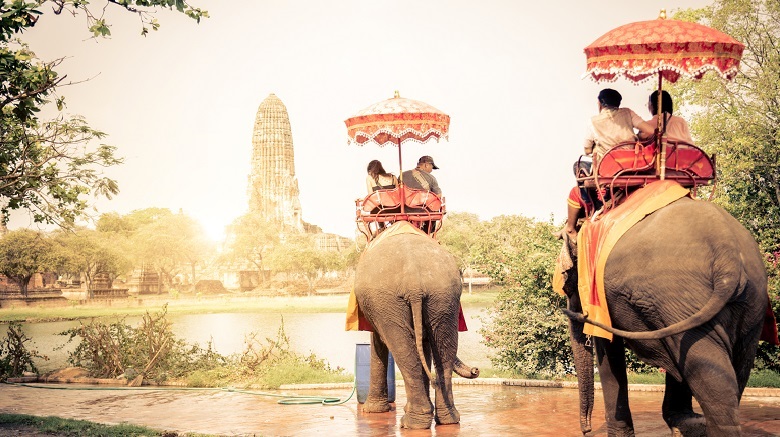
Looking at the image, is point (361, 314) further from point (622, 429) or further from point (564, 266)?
point (622, 429)

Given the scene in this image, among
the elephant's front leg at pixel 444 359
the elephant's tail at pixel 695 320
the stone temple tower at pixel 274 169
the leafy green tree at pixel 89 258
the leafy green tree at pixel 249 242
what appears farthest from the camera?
the stone temple tower at pixel 274 169

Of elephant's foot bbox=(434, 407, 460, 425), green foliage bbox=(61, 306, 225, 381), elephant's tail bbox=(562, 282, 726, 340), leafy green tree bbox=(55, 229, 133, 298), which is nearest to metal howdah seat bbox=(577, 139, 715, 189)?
elephant's tail bbox=(562, 282, 726, 340)

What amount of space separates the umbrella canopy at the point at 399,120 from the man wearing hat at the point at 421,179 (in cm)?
37

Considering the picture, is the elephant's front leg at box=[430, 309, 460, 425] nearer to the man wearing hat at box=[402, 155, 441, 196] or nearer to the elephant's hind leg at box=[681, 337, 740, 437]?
the man wearing hat at box=[402, 155, 441, 196]

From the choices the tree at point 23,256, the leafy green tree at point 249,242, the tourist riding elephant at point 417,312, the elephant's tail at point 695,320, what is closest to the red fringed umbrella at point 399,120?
the tourist riding elephant at point 417,312

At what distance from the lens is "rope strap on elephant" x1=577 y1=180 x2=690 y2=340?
6.54 metres

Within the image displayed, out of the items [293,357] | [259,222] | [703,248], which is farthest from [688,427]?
[259,222]

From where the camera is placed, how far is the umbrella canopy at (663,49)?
23.0 feet

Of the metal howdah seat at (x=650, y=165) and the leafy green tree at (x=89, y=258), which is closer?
the metal howdah seat at (x=650, y=165)

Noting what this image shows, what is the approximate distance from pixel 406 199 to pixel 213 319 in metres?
40.8

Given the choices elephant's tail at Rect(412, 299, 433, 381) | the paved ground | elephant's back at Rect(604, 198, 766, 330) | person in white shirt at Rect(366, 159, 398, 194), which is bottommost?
the paved ground

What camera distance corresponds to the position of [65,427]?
1009 cm

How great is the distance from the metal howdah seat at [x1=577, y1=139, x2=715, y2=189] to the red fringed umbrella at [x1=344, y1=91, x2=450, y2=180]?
13.5ft

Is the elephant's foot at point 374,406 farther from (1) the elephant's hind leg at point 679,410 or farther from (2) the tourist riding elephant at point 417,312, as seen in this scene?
(1) the elephant's hind leg at point 679,410
